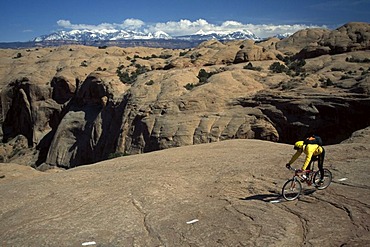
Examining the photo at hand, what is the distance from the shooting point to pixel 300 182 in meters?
9.98

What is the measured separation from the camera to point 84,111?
40031 millimetres

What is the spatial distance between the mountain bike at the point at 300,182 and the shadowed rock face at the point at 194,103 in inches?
533

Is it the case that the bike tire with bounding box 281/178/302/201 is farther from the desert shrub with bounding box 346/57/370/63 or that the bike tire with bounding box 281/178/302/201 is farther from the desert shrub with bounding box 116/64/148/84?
the desert shrub with bounding box 116/64/148/84

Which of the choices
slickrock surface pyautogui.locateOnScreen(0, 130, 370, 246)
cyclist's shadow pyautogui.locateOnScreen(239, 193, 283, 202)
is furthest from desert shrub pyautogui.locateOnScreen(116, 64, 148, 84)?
cyclist's shadow pyautogui.locateOnScreen(239, 193, 283, 202)

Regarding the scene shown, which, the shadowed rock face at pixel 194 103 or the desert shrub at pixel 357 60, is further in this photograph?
the desert shrub at pixel 357 60

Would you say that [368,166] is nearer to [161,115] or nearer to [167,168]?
[167,168]

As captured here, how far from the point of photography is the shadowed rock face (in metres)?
23.8

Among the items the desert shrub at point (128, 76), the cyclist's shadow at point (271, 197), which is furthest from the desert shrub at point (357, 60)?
the cyclist's shadow at point (271, 197)

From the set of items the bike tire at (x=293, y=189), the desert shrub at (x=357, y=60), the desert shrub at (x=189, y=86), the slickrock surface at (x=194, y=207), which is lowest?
the slickrock surface at (x=194, y=207)

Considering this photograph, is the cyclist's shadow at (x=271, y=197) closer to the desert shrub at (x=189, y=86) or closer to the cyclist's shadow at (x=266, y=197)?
the cyclist's shadow at (x=266, y=197)

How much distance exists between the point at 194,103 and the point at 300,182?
1777cm

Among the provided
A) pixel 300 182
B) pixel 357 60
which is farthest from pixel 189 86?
pixel 300 182

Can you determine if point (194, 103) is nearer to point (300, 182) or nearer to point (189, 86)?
point (189, 86)

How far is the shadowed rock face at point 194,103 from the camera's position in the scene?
23811mm
